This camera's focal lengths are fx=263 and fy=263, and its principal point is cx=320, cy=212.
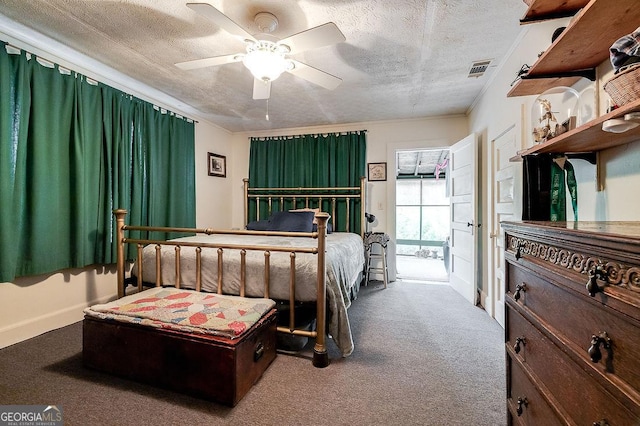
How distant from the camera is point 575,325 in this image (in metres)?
0.73

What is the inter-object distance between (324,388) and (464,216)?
2.72 metres

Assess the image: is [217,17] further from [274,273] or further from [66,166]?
[66,166]

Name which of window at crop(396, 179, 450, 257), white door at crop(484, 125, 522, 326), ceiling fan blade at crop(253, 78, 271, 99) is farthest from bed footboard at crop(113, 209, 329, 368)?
window at crop(396, 179, 450, 257)

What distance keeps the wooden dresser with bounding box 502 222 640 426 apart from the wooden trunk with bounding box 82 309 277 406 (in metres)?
1.30

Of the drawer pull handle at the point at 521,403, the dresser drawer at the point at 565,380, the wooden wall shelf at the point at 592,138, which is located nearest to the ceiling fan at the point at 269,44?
the wooden wall shelf at the point at 592,138

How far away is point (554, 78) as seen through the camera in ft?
4.33

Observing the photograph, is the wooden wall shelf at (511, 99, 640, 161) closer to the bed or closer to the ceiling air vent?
the bed

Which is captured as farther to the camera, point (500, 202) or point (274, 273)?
point (500, 202)

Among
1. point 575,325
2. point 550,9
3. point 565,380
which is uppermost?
point 550,9

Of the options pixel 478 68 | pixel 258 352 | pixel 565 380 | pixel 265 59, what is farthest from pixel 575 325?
pixel 478 68

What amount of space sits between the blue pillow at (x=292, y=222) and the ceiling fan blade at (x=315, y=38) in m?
2.07

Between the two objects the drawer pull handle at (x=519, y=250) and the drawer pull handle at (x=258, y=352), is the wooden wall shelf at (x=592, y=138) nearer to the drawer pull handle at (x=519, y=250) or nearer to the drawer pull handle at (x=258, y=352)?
the drawer pull handle at (x=519, y=250)

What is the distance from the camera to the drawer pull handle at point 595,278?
617 mm

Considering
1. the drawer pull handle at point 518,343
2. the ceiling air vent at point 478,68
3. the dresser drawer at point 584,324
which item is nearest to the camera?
the dresser drawer at point 584,324
